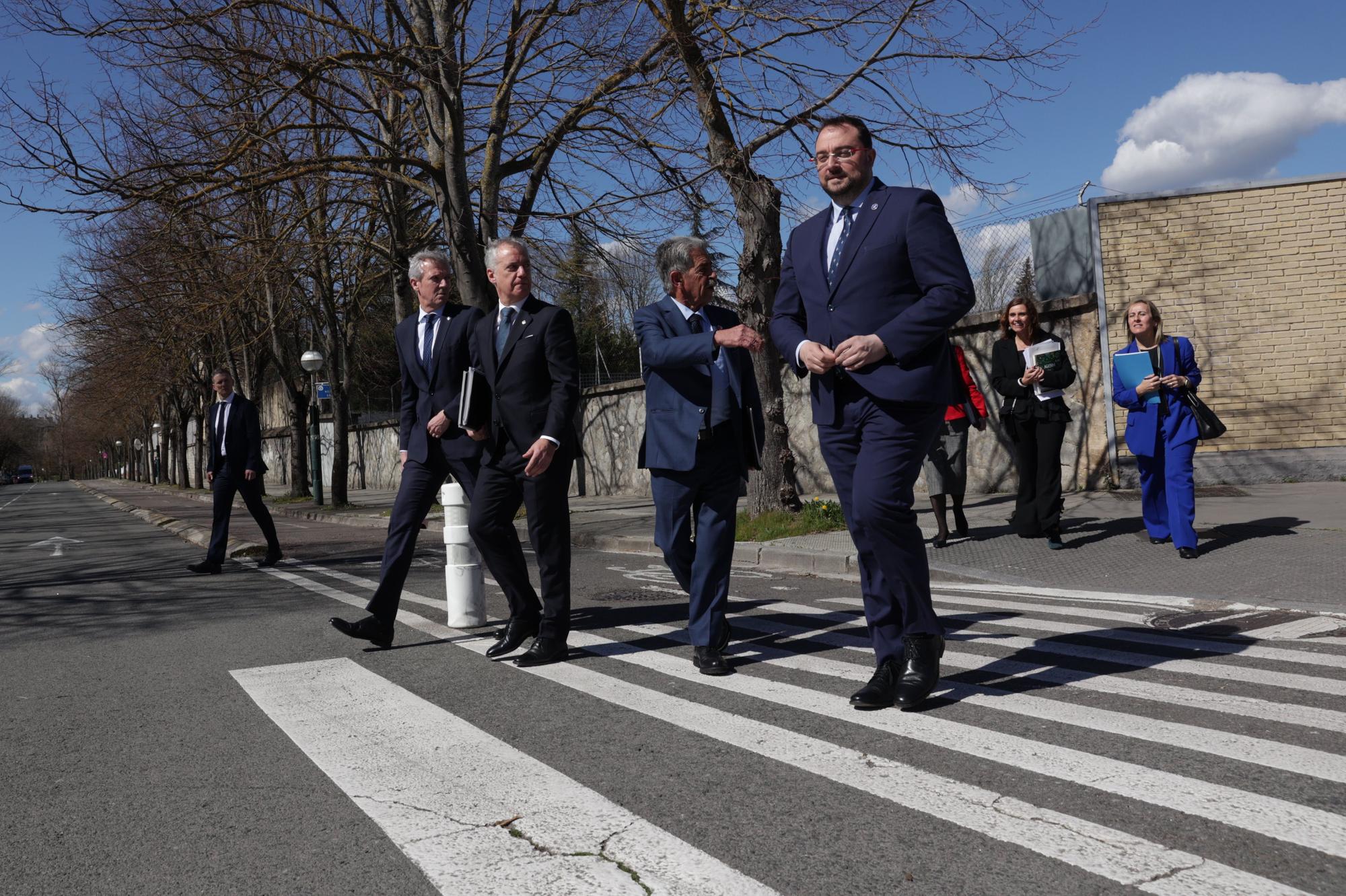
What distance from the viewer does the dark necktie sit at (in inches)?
163

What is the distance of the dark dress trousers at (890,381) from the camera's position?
3908 mm

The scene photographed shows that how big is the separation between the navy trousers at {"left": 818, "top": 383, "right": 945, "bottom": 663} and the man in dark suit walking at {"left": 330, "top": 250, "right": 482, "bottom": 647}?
2.40 metres

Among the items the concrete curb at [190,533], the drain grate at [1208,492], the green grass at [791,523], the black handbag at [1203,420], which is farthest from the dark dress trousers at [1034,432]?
the concrete curb at [190,533]

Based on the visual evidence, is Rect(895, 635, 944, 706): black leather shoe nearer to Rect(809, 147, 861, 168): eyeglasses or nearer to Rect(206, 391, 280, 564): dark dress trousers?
Rect(809, 147, 861, 168): eyeglasses

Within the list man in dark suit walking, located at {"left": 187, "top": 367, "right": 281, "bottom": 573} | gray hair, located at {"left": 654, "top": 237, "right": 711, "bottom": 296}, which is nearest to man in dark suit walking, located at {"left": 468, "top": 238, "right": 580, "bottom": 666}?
gray hair, located at {"left": 654, "top": 237, "right": 711, "bottom": 296}

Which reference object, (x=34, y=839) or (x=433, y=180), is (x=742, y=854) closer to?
(x=34, y=839)

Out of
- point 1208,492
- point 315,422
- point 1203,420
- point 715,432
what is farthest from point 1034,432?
point 315,422

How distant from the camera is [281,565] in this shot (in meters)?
11.5

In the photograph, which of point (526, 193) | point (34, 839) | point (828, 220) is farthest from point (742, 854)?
point (526, 193)

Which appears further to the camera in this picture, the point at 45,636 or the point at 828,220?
the point at 45,636

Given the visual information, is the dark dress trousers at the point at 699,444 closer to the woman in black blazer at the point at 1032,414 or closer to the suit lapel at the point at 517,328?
the suit lapel at the point at 517,328

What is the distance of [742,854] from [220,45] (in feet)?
43.9

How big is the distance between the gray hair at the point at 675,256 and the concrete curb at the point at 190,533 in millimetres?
7676

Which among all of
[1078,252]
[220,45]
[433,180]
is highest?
[220,45]
